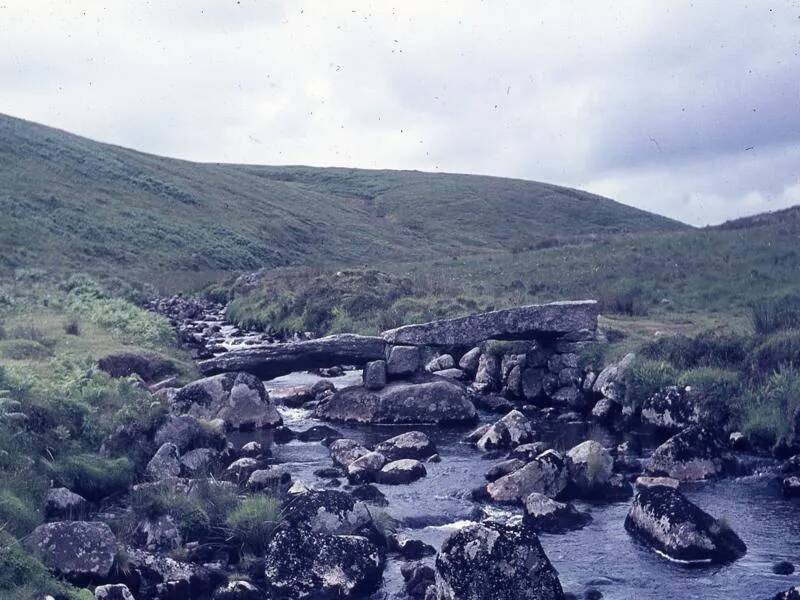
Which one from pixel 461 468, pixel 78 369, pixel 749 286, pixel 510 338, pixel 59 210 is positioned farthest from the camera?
pixel 59 210

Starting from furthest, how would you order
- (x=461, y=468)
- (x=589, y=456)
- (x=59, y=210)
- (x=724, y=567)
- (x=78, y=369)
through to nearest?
(x=59, y=210), (x=78, y=369), (x=461, y=468), (x=589, y=456), (x=724, y=567)

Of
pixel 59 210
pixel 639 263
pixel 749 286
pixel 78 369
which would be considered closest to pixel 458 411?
pixel 78 369

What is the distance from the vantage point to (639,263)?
145ft

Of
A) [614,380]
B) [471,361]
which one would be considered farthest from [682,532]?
[471,361]

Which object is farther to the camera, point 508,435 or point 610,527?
point 508,435

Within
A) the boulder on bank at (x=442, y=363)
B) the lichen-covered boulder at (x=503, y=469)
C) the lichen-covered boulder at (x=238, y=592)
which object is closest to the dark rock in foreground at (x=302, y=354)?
the boulder on bank at (x=442, y=363)

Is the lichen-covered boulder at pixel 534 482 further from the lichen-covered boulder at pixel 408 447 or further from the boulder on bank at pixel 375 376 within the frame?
the boulder on bank at pixel 375 376

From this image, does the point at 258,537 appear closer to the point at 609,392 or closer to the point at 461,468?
the point at 461,468

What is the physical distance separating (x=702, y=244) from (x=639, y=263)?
4486 mm

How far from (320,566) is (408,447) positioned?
24.0 ft

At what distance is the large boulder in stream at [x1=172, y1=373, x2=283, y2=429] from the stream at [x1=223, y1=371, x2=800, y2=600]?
4.02 feet

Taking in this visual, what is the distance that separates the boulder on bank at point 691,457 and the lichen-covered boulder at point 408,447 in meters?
4.74

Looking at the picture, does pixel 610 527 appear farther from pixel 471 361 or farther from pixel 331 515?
pixel 471 361

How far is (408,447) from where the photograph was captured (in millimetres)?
19422
